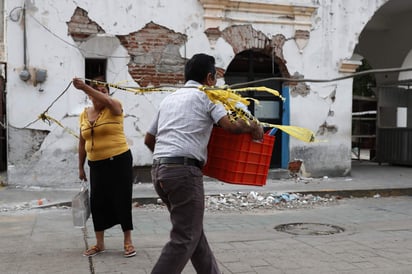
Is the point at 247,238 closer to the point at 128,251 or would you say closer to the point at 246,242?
the point at 246,242

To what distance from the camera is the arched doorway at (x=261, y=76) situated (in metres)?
11.3

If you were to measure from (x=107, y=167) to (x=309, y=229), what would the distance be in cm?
312

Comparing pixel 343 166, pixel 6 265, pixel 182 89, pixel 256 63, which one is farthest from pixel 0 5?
pixel 182 89

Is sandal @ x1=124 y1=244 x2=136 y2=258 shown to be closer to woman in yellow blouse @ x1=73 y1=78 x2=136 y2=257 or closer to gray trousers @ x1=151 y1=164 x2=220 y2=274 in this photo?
woman in yellow blouse @ x1=73 y1=78 x2=136 y2=257

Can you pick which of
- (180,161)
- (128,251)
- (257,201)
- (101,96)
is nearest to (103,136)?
(101,96)

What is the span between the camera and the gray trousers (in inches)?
138

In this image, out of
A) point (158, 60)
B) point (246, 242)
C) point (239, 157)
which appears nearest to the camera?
point (239, 157)

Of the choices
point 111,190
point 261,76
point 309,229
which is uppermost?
point 261,76

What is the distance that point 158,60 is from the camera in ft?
33.2

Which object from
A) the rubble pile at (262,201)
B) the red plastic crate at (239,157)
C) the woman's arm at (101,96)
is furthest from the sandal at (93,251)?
the rubble pile at (262,201)

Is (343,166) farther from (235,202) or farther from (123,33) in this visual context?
(123,33)

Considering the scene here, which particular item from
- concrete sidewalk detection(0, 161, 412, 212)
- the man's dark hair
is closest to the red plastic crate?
the man's dark hair

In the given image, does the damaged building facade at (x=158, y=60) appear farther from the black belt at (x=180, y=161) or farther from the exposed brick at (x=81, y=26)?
the black belt at (x=180, y=161)

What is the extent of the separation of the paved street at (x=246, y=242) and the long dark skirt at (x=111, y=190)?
0.40 m
